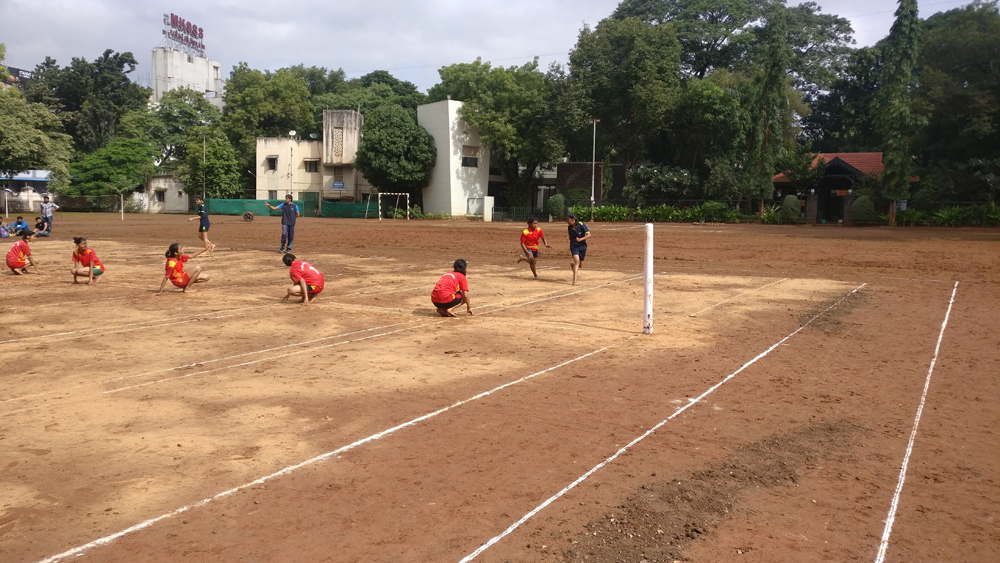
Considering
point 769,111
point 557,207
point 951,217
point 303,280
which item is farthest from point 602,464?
point 557,207

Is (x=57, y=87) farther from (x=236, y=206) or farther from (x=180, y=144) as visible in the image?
(x=236, y=206)

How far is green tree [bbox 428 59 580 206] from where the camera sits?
54656 mm

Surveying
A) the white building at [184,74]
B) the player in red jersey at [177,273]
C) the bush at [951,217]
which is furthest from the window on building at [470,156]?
the player in red jersey at [177,273]

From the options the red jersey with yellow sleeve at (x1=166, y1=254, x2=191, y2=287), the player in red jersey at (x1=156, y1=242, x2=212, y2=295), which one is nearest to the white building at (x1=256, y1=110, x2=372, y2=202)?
the player in red jersey at (x1=156, y1=242, x2=212, y2=295)

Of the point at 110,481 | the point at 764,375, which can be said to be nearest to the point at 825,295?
the point at 764,375

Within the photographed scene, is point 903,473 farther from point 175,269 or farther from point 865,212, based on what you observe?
point 865,212

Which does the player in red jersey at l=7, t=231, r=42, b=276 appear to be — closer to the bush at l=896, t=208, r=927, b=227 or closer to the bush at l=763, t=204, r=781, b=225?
the bush at l=763, t=204, r=781, b=225

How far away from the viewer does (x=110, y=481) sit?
5.25 m

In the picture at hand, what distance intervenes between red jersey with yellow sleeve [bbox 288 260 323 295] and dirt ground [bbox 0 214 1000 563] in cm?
48

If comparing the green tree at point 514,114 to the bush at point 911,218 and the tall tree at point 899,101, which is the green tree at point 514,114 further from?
the bush at point 911,218

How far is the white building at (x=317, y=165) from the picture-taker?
204 ft

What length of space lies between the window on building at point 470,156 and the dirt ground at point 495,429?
147 feet

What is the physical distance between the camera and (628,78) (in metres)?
51.1

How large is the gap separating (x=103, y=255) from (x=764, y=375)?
2138cm
